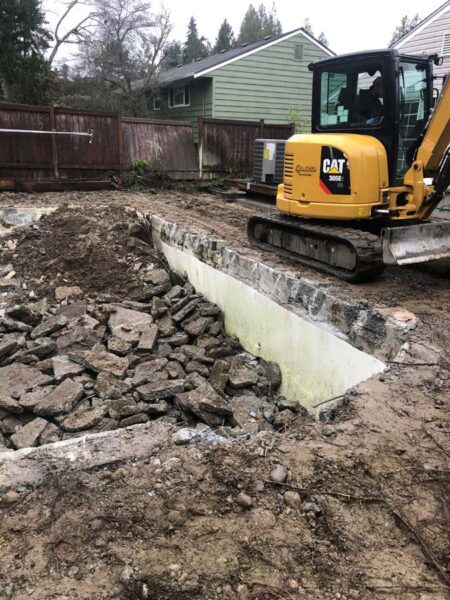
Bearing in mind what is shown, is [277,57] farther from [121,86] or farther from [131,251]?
[131,251]

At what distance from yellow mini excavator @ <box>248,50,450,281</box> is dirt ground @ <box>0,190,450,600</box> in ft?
9.30

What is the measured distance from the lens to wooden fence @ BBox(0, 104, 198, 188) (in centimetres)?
1302

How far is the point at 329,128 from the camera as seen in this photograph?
6.89 meters

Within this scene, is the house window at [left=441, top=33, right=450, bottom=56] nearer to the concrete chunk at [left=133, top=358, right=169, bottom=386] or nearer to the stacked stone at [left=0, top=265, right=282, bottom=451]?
the stacked stone at [left=0, top=265, right=282, bottom=451]

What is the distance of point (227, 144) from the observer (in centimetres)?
1590

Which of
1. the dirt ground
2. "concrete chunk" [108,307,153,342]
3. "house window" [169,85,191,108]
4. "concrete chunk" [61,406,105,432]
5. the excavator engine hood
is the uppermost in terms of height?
"house window" [169,85,191,108]

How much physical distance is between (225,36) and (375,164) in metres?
69.4

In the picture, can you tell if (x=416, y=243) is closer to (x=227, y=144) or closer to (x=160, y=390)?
(x=160, y=390)

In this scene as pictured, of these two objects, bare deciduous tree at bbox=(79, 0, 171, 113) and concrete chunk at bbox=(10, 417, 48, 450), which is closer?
concrete chunk at bbox=(10, 417, 48, 450)

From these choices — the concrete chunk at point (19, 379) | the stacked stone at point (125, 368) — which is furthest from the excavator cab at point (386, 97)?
the concrete chunk at point (19, 379)

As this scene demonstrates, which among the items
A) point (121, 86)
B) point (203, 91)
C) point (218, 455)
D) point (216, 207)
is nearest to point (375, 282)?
point (218, 455)

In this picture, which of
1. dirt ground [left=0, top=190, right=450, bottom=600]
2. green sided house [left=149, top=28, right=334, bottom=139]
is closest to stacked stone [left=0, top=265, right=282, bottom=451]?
dirt ground [left=0, top=190, right=450, bottom=600]

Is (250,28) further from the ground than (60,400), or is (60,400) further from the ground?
(250,28)

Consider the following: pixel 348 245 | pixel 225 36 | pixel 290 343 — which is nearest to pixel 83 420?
pixel 290 343
